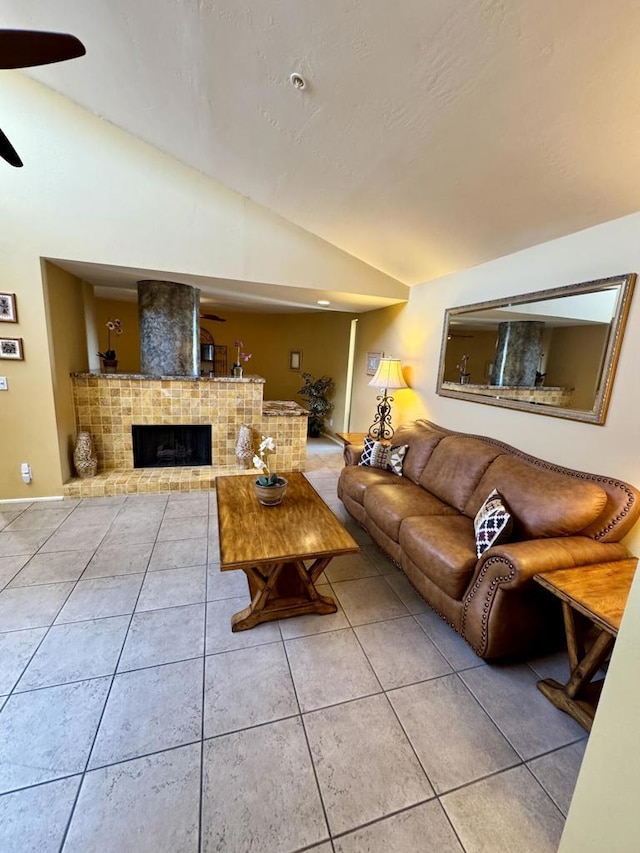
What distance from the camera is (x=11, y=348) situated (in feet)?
9.50

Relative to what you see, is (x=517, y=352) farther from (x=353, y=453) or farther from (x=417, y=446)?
(x=353, y=453)

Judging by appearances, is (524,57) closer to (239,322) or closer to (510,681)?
(510,681)

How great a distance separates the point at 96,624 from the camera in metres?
1.86

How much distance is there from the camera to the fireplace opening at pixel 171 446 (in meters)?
3.87

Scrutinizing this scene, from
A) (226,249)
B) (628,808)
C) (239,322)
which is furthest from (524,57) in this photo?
(239,322)

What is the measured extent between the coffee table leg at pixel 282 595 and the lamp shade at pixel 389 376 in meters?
2.19

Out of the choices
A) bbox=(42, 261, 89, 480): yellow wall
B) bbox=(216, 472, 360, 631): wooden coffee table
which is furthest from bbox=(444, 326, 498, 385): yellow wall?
bbox=(42, 261, 89, 480): yellow wall

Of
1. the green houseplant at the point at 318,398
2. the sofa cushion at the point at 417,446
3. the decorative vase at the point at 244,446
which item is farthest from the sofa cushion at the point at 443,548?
the green houseplant at the point at 318,398

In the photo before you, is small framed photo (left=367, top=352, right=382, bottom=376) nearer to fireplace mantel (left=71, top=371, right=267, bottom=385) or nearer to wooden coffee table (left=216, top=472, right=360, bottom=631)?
fireplace mantel (left=71, top=371, right=267, bottom=385)

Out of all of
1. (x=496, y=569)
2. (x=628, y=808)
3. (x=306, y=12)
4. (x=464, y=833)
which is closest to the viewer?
(x=628, y=808)

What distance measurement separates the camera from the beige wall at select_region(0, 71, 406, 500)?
269cm

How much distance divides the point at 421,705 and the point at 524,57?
2617 millimetres

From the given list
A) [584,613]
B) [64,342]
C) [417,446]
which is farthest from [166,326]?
[584,613]

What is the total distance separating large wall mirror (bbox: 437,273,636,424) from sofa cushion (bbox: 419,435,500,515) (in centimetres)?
38
